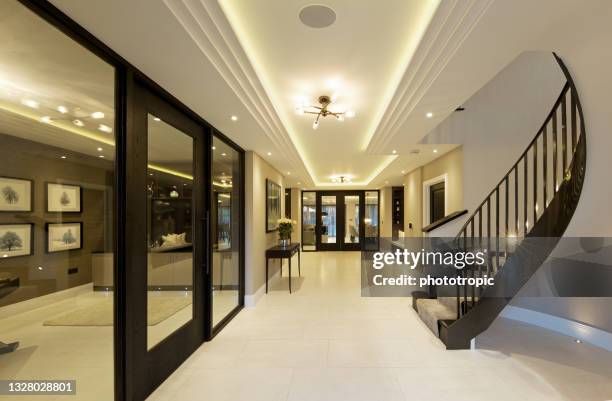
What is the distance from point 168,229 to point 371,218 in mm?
9983

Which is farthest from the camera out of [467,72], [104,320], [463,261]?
[463,261]

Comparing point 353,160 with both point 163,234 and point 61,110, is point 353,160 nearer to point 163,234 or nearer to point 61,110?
point 163,234

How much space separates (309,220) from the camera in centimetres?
1191

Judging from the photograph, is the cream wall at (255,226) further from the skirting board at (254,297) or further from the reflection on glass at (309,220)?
the reflection on glass at (309,220)

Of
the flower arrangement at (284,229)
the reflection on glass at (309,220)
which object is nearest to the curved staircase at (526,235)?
the flower arrangement at (284,229)

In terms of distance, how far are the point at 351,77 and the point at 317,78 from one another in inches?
13.3

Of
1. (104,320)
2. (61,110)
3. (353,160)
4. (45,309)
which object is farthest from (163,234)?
(353,160)

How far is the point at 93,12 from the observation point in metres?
1.57

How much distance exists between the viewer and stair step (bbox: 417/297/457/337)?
354 centimetres

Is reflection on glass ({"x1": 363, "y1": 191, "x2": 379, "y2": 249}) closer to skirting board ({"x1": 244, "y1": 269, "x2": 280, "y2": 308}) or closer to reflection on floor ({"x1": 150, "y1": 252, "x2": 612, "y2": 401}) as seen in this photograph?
skirting board ({"x1": 244, "y1": 269, "x2": 280, "y2": 308})

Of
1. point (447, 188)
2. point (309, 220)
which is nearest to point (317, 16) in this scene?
point (447, 188)

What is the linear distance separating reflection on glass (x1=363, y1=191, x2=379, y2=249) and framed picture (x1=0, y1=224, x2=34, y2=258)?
436 inches

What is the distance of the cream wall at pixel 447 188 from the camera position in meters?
5.21

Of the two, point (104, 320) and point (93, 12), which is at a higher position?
point (93, 12)
